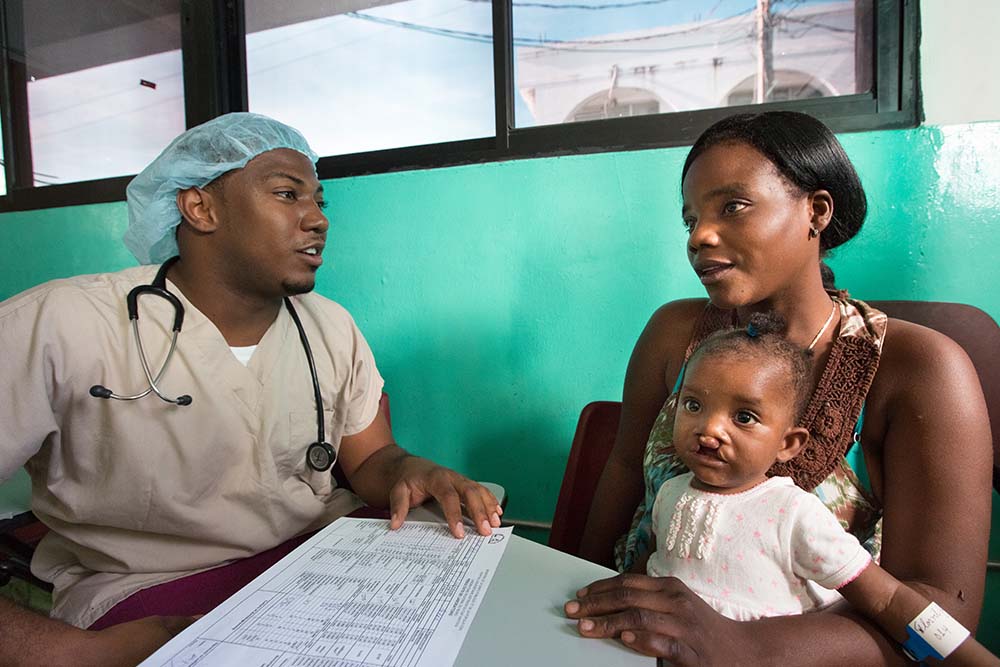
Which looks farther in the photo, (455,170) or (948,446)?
(455,170)

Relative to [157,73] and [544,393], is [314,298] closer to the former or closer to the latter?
[544,393]

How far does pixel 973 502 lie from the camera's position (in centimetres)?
73

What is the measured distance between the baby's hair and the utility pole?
3.20 ft

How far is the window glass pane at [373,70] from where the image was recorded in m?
1.76

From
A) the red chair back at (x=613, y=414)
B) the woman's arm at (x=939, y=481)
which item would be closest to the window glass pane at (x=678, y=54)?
the red chair back at (x=613, y=414)

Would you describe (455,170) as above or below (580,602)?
above

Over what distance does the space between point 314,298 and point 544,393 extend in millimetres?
700

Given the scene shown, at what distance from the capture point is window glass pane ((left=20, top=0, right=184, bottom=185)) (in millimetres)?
2205

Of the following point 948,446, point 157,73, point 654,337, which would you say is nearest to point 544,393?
point 654,337

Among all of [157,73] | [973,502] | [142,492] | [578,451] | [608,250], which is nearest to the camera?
[973,502]

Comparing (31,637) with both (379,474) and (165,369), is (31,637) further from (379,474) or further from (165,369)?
(379,474)

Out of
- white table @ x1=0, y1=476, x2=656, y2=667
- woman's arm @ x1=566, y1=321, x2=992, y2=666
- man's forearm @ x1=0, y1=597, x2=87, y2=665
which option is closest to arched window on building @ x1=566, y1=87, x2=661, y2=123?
woman's arm @ x1=566, y1=321, x2=992, y2=666

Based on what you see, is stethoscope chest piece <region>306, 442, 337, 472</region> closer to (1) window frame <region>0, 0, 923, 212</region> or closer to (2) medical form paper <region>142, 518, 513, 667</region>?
(2) medical form paper <region>142, 518, 513, 667</region>

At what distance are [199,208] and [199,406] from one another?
0.46m
